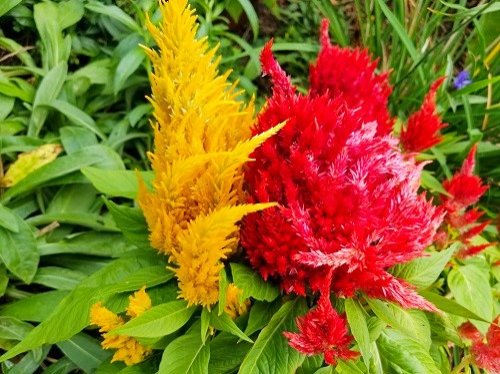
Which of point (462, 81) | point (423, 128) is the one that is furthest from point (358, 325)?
point (462, 81)

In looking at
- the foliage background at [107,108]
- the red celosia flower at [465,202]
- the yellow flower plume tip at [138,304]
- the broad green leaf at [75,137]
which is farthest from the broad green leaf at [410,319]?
the broad green leaf at [75,137]

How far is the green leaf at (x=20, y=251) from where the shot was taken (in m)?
1.63

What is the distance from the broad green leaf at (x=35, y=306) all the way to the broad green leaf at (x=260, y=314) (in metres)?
0.62

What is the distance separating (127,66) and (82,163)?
379 millimetres

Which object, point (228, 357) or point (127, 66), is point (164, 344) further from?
point (127, 66)

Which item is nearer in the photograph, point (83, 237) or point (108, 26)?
point (83, 237)

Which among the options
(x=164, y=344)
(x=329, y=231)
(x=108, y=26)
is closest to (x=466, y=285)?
(x=329, y=231)

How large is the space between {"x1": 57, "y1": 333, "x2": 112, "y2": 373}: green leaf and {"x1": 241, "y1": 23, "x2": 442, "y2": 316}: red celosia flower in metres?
0.63

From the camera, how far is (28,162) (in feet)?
6.01

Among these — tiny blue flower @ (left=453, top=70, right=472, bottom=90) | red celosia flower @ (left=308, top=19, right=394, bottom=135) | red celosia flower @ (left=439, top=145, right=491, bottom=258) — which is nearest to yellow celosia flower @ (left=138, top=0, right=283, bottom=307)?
red celosia flower @ (left=308, top=19, right=394, bottom=135)

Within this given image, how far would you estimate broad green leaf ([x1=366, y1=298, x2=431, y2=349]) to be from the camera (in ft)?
4.19

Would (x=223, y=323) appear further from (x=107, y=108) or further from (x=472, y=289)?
(x=107, y=108)

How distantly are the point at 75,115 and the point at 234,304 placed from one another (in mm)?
986

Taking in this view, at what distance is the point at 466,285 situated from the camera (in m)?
1.67
